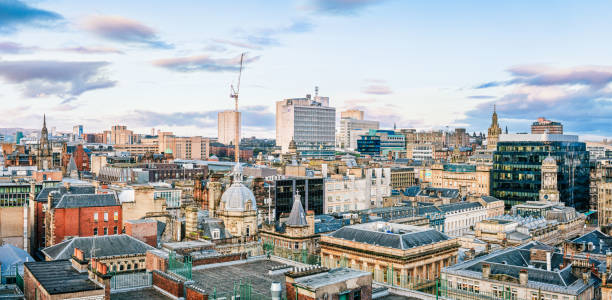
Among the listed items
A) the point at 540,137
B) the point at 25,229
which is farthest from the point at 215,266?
the point at 540,137

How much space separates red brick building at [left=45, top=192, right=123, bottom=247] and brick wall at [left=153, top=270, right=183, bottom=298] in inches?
1628

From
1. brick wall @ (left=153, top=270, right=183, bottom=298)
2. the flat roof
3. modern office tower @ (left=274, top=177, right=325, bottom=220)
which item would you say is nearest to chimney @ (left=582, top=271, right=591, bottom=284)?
the flat roof

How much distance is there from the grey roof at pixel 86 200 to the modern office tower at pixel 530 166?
127 meters

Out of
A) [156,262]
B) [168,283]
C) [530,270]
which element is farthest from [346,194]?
[168,283]

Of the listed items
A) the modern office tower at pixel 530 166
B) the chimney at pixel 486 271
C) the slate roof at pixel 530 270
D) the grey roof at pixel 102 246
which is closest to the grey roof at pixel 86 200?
the grey roof at pixel 102 246

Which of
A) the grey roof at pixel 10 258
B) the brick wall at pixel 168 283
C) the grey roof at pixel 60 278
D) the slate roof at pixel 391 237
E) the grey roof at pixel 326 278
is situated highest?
the grey roof at pixel 326 278

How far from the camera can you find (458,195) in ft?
482

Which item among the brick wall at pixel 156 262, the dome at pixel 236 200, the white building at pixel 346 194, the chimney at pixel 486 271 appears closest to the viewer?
the brick wall at pixel 156 262

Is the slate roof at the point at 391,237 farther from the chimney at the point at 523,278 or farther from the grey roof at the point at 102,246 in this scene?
the grey roof at the point at 102,246

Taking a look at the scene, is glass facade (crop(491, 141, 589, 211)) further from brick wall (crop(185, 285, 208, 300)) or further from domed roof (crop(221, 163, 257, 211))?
brick wall (crop(185, 285, 208, 300))

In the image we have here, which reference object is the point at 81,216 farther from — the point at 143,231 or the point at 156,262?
the point at 156,262

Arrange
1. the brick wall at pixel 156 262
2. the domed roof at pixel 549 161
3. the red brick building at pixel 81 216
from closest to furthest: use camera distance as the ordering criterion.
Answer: the brick wall at pixel 156 262, the red brick building at pixel 81 216, the domed roof at pixel 549 161

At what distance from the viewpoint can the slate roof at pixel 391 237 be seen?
67.6 meters

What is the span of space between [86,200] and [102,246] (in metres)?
20.1
